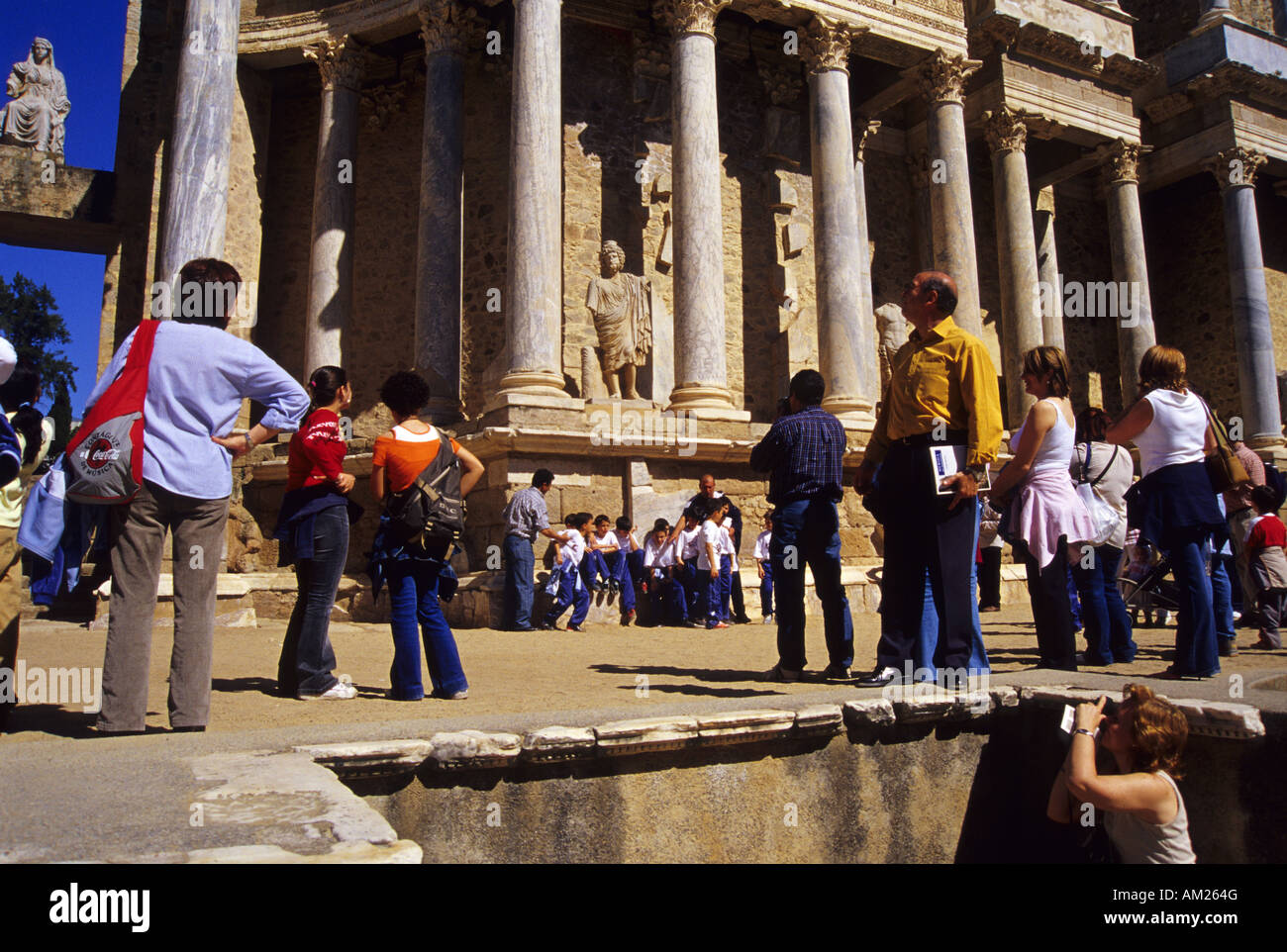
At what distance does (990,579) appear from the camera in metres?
11.5

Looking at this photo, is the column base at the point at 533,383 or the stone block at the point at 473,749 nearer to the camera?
the stone block at the point at 473,749

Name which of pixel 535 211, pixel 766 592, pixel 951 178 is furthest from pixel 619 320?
pixel 951 178

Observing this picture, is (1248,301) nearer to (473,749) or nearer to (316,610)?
(316,610)

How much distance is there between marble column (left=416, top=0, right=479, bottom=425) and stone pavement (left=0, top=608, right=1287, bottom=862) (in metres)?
4.58

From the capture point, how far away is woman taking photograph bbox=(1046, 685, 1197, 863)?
3.02 meters

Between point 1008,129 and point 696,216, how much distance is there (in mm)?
7734

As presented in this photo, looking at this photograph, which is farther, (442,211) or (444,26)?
(444,26)

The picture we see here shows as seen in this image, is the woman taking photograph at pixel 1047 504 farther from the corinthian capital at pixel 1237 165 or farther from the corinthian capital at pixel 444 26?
the corinthian capital at pixel 1237 165

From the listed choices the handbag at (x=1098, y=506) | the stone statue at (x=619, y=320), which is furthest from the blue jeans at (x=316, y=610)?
the stone statue at (x=619, y=320)

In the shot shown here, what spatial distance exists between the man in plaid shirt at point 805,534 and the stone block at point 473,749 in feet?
8.33

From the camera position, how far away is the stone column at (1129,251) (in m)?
18.2
